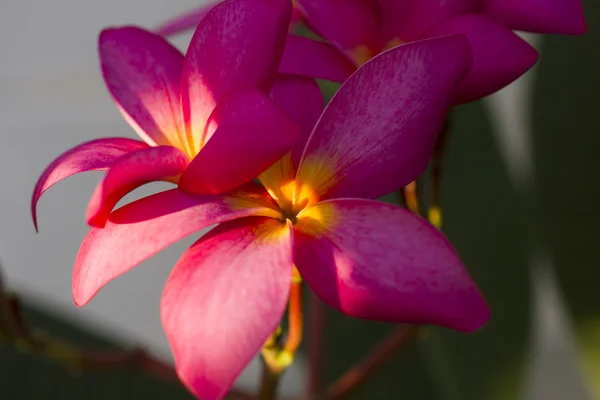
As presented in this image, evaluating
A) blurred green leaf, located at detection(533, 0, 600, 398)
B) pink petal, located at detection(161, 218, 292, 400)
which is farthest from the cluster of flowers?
blurred green leaf, located at detection(533, 0, 600, 398)

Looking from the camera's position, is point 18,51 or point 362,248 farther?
point 18,51

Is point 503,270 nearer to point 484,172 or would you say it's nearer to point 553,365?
point 484,172

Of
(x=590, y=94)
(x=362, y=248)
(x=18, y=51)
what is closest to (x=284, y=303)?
(x=362, y=248)

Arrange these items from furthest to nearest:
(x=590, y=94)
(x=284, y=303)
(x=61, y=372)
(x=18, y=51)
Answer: (x=18, y=51)
(x=61, y=372)
(x=590, y=94)
(x=284, y=303)

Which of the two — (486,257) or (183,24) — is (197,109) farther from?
(486,257)

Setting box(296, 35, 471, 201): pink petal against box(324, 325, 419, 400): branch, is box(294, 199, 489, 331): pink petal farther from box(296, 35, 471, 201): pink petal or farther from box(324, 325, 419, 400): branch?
box(324, 325, 419, 400): branch

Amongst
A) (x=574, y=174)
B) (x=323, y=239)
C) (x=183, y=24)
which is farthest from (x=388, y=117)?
(x=574, y=174)
